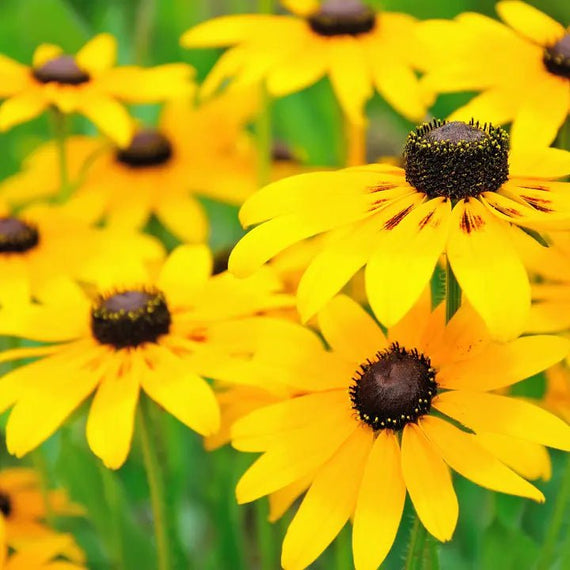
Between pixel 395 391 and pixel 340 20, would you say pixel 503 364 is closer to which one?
pixel 395 391

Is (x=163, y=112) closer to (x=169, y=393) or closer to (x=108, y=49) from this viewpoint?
(x=108, y=49)

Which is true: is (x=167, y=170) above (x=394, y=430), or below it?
below

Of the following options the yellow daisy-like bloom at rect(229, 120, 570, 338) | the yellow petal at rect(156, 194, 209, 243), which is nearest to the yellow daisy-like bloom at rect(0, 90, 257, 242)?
the yellow petal at rect(156, 194, 209, 243)

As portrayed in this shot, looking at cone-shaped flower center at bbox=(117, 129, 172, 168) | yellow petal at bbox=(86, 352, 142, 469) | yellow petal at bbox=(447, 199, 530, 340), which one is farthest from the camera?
cone-shaped flower center at bbox=(117, 129, 172, 168)

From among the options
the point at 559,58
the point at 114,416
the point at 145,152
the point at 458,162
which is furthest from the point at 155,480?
the point at 145,152

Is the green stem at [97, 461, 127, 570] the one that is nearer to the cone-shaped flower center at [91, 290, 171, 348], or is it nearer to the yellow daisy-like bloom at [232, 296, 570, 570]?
the cone-shaped flower center at [91, 290, 171, 348]

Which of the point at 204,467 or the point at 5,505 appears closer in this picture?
the point at 5,505

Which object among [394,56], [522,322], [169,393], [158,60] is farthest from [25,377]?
[158,60]
